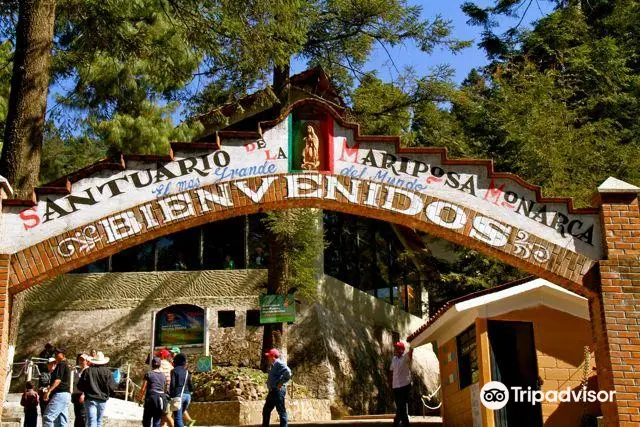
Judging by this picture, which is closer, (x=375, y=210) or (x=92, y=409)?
(x=375, y=210)

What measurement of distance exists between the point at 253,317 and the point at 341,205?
1229 cm

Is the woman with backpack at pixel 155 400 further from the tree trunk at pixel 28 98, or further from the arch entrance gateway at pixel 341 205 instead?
the tree trunk at pixel 28 98

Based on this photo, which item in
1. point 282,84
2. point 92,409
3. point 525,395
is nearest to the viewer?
point 92,409

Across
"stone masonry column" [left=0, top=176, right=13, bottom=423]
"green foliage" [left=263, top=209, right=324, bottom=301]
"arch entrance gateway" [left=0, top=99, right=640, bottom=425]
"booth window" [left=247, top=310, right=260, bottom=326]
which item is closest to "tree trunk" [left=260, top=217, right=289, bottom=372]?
"green foliage" [left=263, top=209, right=324, bottom=301]

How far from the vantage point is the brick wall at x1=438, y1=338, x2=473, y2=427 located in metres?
15.4

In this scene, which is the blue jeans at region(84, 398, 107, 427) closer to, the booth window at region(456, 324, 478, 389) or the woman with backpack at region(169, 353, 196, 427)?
the woman with backpack at region(169, 353, 196, 427)

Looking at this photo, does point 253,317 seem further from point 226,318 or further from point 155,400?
point 155,400

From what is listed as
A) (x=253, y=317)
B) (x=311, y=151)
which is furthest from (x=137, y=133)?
(x=311, y=151)

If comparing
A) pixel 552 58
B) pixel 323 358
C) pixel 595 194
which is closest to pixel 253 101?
pixel 323 358

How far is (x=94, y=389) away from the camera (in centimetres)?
1209

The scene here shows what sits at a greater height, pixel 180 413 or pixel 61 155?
pixel 61 155

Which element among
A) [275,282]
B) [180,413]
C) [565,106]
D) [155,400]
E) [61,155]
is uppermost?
[565,106]

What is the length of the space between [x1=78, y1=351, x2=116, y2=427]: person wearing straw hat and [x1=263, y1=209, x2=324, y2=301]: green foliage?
9494 mm

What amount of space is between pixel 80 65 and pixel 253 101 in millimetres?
5133
